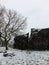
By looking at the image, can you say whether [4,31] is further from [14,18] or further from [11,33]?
[14,18]

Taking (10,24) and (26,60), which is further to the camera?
(10,24)

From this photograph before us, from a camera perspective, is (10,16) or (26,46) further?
(10,16)

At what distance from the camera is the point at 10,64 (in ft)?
38.3

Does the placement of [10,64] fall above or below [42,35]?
below

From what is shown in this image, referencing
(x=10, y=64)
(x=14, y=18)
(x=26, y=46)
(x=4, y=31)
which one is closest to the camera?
(x=10, y=64)

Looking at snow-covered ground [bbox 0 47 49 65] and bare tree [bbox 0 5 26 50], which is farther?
bare tree [bbox 0 5 26 50]

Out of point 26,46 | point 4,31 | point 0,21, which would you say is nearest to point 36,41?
point 26,46

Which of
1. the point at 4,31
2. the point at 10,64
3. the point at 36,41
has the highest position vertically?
the point at 4,31

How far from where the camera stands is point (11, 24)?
35.7 meters

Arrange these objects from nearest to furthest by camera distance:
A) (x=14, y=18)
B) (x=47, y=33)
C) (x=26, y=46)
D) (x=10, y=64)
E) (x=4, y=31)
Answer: (x=10, y=64) → (x=47, y=33) → (x=26, y=46) → (x=4, y=31) → (x=14, y=18)

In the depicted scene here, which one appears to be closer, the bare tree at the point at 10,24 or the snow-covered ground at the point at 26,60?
the snow-covered ground at the point at 26,60

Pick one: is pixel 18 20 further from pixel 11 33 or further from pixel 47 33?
pixel 47 33

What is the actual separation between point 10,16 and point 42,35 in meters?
14.3

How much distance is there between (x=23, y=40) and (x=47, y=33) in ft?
19.1
